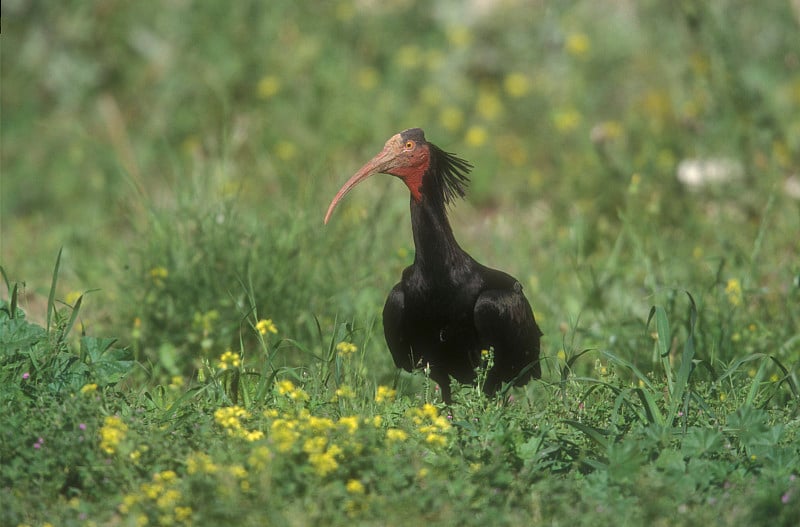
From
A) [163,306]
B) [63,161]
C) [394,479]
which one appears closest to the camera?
[394,479]

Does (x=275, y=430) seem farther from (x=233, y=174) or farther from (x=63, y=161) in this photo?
(x=63, y=161)

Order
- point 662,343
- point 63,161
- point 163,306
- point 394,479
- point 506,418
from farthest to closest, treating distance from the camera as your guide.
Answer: point 63,161
point 163,306
point 662,343
point 506,418
point 394,479

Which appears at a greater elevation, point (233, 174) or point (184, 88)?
point (184, 88)

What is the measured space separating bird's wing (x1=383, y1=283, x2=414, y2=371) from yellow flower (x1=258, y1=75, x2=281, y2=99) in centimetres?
393

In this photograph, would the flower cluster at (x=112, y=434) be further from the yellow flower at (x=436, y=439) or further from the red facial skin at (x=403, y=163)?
the red facial skin at (x=403, y=163)

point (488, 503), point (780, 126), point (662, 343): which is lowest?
point (488, 503)

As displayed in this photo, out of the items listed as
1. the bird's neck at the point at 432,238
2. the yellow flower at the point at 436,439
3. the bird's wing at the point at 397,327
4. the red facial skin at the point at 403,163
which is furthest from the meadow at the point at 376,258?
the red facial skin at the point at 403,163

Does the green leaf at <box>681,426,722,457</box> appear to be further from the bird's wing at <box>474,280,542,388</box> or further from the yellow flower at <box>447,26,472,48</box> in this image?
the yellow flower at <box>447,26,472,48</box>

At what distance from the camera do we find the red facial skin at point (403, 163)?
432cm

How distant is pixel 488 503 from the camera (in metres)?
3.34

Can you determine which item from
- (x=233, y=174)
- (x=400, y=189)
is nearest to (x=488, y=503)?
(x=400, y=189)

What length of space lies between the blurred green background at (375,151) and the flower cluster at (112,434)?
3.40ft

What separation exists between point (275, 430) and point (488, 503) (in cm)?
69

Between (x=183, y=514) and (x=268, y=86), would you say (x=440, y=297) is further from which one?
(x=268, y=86)
